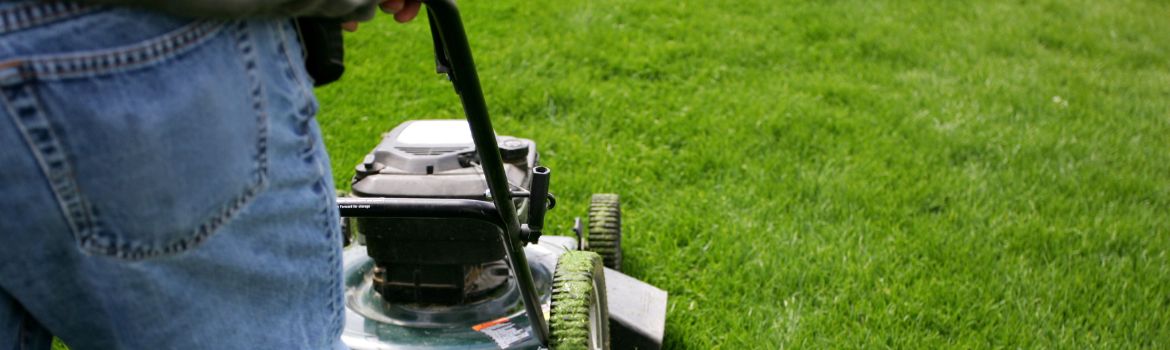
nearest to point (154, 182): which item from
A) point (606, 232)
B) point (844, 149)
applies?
point (606, 232)

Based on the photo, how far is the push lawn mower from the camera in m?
1.64

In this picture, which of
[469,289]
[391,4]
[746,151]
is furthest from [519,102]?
[391,4]

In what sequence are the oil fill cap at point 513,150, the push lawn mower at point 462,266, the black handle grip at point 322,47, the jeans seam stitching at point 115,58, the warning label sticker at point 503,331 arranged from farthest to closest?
the oil fill cap at point 513,150, the warning label sticker at point 503,331, the push lawn mower at point 462,266, the black handle grip at point 322,47, the jeans seam stitching at point 115,58

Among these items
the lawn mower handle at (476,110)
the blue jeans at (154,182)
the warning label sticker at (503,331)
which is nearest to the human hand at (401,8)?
the lawn mower handle at (476,110)

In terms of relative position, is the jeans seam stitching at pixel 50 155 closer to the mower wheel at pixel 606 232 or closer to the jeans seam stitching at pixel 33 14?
the jeans seam stitching at pixel 33 14

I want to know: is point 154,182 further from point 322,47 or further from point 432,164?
point 432,164

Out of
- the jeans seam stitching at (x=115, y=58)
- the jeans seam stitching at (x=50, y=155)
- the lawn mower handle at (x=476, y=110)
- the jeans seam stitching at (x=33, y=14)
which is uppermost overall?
the jeans seam stitching at (x=33, y=14)

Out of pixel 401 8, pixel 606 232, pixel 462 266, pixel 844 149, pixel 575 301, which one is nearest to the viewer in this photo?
pixel 401 8

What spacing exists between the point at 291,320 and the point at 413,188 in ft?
3.06

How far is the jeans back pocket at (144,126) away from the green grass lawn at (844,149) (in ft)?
5.46

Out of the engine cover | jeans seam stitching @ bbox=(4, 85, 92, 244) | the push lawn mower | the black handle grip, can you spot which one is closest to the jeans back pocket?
jeans seam stitching @ bbox=(4, 85, 92, 244)

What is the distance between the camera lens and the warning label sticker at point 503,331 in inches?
74.6

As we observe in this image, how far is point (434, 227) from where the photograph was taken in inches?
75.0

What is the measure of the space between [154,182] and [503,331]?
1136 millimetres
